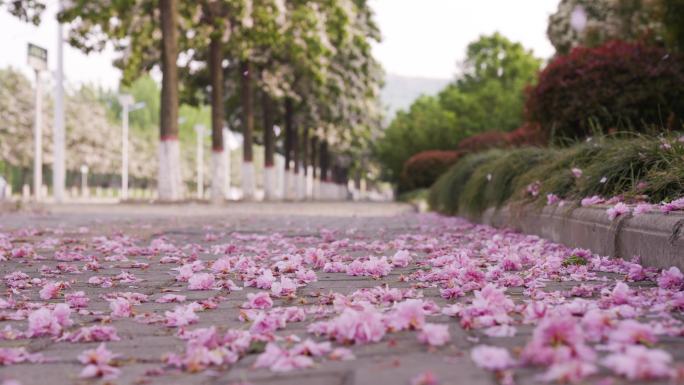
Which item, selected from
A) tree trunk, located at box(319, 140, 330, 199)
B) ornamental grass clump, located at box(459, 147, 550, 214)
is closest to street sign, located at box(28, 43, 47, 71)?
ornamental grass clump, located at box(459, 147, 550, 214)

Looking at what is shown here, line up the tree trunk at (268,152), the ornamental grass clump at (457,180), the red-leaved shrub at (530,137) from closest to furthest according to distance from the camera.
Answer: the ornamental grass clump at (457,180)
the red-leaved shrub at (530,137)
the tree trunk at (268,152)

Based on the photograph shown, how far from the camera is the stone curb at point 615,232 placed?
419 cm

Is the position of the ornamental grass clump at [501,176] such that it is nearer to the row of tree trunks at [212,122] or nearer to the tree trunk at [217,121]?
the row of tree trunks at [212,122]

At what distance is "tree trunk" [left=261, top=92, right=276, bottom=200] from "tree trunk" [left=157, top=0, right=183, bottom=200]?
1400 cm

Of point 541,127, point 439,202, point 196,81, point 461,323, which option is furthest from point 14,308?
point 196,81

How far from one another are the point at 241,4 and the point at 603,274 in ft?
65.0

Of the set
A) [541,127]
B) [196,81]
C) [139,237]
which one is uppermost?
[196,81]

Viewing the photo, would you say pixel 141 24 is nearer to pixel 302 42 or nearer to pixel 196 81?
pixel 302 42

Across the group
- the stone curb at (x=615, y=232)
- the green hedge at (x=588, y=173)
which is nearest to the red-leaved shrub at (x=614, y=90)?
the green hedge at (x=588, y=173)

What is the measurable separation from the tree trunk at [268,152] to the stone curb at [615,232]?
27.8 metres

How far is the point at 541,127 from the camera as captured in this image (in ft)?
46.6

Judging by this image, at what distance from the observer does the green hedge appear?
550 cm

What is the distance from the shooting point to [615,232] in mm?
5172

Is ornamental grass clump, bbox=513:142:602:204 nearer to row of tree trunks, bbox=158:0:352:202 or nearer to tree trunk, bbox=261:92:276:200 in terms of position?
row of tree trunks, bbox=158:0:352:202
